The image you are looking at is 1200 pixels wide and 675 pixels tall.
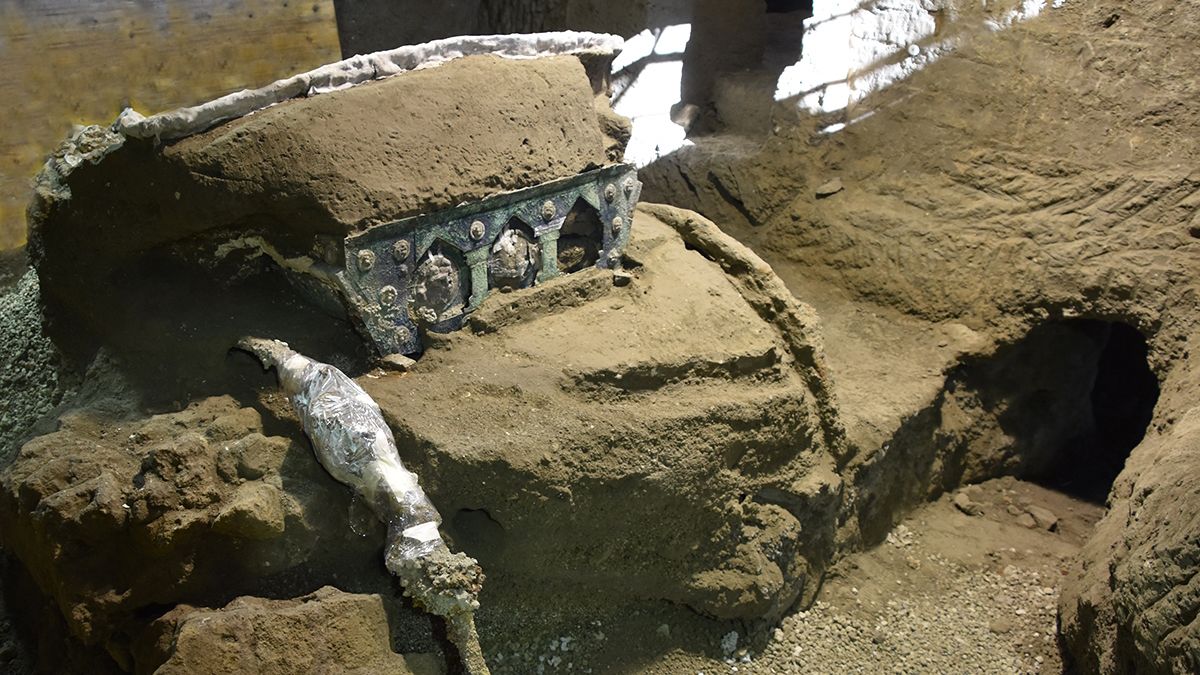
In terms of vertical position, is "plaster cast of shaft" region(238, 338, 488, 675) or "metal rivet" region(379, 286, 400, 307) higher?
"metal rivet" region(379, 286, 400, 307)

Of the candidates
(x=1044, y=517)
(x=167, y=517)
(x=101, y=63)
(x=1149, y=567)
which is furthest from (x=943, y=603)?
(x=101, y=63)

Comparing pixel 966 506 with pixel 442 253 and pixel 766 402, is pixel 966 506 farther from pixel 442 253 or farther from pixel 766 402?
pixel 442 253

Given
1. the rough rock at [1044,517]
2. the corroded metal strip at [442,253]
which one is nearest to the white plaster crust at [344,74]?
the corroded metal strip at [442,253]

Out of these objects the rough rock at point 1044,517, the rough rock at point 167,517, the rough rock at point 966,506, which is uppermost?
the rough rock at point 167,517

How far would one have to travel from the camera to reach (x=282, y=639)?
2.34 m

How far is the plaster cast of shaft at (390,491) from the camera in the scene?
7.80 ft

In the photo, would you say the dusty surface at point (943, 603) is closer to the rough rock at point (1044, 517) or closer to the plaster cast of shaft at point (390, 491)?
the rough rock at point (1044, 517)

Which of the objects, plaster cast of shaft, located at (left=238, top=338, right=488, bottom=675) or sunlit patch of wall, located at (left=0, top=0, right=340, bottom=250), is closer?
plaster cast of shaft, located at (left=238, top=338, right=488, bottom=675)

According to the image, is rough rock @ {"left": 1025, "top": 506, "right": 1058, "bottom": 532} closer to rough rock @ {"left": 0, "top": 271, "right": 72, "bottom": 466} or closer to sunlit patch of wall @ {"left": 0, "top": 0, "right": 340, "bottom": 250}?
sunlit patch of wall @ {"left": 0, "top": 0, "right": 340, "bottom": 250}

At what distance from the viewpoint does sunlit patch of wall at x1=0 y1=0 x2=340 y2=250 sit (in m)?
3.27

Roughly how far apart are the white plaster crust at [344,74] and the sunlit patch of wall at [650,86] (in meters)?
1.49

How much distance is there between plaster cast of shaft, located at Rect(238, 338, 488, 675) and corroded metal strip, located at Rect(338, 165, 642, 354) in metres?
0.22

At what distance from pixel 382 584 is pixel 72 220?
1.23 meters

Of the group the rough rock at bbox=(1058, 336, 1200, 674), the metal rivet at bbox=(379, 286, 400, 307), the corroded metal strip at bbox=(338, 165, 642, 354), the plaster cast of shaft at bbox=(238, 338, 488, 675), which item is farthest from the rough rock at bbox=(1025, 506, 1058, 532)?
the metal rivet at bbox=(379, 286, 400, 307)
